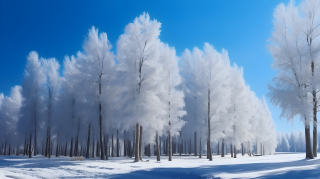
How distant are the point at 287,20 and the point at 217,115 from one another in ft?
36.8

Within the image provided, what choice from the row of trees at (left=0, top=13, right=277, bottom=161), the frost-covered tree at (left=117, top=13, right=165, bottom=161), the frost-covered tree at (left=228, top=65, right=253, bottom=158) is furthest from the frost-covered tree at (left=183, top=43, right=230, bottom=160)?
the frost-covered tree at (left=228, top=65, right=253, bottom=158)

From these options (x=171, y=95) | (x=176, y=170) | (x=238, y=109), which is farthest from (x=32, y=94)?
(x=238, y=109)

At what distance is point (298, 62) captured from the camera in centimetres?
1664

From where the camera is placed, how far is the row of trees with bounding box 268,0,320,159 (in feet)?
52.9

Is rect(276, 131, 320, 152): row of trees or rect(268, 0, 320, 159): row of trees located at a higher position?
rect(268, 0, 320, 159): row of trees

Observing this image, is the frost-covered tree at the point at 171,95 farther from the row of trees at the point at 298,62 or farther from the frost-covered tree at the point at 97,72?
the row of trees at the point at 298,62

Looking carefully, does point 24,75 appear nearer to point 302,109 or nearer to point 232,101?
point 232,101

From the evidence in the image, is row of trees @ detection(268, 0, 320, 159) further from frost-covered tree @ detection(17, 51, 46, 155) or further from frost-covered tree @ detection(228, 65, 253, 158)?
frost-covered tree @ detection(17, 51, 46, 155)

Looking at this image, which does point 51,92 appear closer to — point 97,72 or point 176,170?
point 97,72

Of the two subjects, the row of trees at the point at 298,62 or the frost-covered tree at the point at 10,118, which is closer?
the row of trees at the point at 298,62

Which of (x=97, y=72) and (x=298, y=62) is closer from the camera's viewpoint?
(x=298, y=62)

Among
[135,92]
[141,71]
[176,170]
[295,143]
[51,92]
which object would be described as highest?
[141,71]

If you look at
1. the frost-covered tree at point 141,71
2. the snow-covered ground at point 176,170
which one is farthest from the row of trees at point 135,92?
the snow-covered ground at point 176,170

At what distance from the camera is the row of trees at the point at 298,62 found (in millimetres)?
16109
